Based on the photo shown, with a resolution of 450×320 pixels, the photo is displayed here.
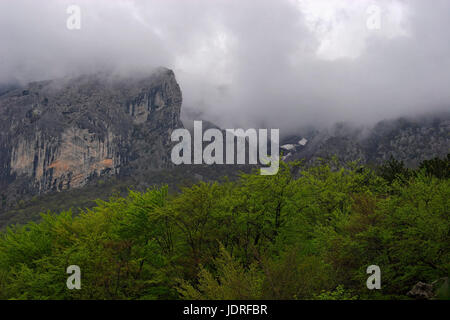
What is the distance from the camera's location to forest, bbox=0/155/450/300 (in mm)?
16375

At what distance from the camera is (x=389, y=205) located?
18500 millimetres

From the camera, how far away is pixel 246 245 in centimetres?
2314

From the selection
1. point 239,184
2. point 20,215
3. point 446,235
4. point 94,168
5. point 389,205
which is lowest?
point 446,235

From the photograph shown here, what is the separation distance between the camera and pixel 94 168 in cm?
19662

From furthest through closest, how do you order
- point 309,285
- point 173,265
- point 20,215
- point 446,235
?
point 20,215
point 173,265
point 446,235
point 309,285

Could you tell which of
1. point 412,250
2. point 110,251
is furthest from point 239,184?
point 412,250

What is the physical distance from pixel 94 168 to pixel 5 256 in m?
183

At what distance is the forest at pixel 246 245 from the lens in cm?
1638

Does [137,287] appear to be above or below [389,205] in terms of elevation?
below

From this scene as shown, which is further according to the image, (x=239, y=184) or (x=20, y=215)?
(x=20, y=215)

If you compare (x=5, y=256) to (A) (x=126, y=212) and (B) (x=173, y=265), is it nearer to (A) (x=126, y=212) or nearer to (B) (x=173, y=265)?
(A) (x=126, y=212)
